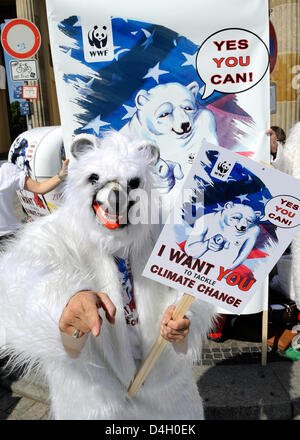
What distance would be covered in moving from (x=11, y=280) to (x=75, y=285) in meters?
0.29

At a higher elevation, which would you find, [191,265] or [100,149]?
[100,149]

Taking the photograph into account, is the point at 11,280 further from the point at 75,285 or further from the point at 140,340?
the point at 140,340

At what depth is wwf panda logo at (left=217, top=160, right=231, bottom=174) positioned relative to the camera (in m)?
1.11

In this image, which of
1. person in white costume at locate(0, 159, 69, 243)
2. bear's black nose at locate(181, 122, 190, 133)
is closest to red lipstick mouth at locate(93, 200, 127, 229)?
bear's black nose at locate(181, 122, 190, 133)

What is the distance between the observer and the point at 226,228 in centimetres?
114


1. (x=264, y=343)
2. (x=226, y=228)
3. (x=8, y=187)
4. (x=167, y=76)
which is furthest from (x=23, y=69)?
(x=226, y=228)

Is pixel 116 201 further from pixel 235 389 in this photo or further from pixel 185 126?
pixel 235 389

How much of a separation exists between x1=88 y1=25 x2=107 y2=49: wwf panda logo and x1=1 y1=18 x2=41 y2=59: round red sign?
8.69 ft

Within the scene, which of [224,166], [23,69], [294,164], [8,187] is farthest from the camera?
[23,69]

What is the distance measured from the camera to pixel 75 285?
1.23 metres

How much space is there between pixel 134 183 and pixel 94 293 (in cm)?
45

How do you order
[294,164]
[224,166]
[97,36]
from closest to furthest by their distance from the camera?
[224,166]
[97,36]
[294,164]

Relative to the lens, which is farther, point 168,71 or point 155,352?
point 168,71

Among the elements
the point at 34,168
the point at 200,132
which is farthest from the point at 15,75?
the point at 200,132
